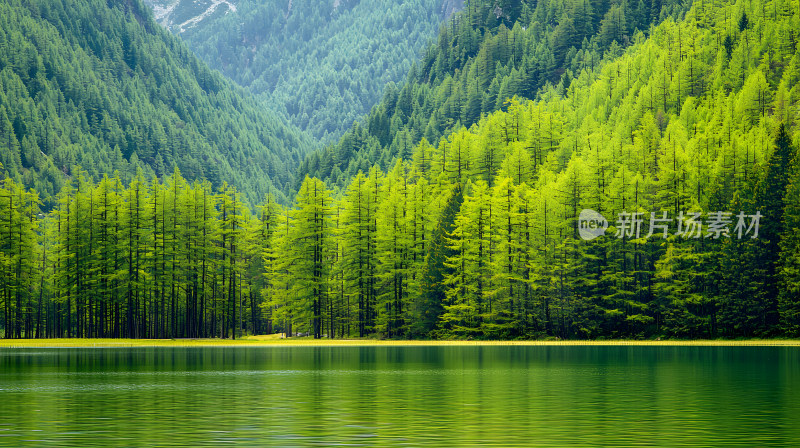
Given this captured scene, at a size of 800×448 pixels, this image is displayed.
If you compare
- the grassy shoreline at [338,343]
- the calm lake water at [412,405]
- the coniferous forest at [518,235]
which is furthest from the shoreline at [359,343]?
the calm lake water at [412,405]

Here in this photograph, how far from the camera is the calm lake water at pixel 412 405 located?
76.1ft

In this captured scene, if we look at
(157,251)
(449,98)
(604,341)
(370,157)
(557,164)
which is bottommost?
(604,341)

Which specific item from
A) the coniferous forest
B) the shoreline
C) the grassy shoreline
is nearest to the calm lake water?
the shoreline

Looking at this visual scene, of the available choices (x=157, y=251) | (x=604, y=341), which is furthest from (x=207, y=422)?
(x=157, y=251)

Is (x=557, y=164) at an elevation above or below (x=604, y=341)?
above

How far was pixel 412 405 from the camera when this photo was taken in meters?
30.9

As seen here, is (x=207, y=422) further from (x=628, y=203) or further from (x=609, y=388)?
(x=628, y=203)

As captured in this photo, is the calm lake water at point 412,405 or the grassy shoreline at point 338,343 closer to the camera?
the calm lake water at point 412,405

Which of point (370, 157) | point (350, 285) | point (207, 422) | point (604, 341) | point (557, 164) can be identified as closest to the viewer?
point (207, 422)

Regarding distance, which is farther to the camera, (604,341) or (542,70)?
(542,70)

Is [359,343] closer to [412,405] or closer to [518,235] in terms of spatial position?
[518,235]

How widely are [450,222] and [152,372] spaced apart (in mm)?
51826

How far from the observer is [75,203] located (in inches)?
4306

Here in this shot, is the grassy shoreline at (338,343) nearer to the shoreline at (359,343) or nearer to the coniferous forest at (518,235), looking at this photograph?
the shoreline at (359,343)
